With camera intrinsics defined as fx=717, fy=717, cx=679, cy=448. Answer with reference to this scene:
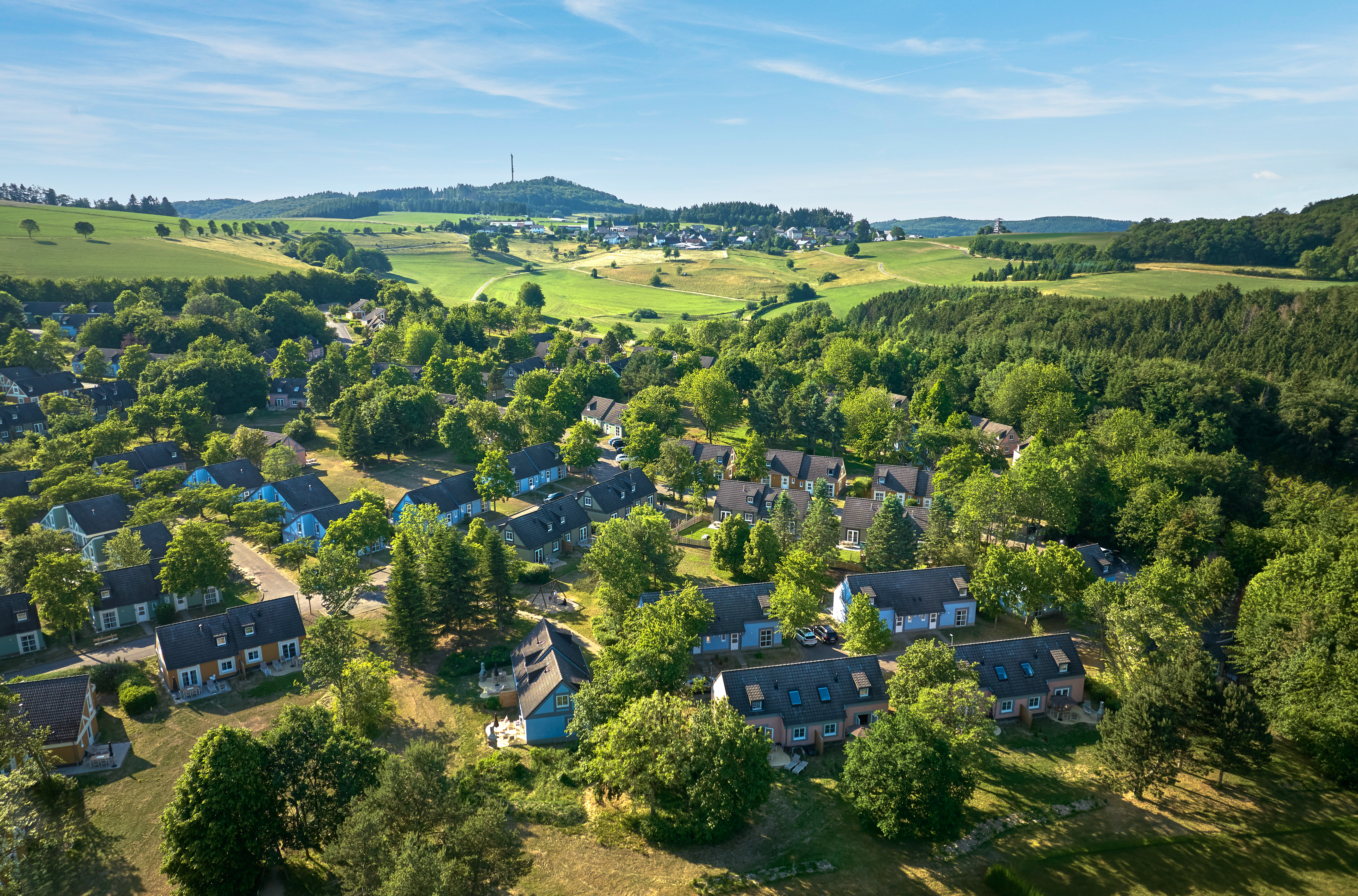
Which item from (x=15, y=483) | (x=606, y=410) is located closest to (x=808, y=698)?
(x=606, y=410)

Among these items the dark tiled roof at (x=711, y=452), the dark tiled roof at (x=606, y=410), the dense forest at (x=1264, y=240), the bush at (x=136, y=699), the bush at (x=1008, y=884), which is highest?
the dense forest at (x=1264, y=240)

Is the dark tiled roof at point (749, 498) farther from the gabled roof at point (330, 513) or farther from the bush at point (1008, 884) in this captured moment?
the bush at point (1008, 884)

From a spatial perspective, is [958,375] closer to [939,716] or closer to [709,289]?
[939,716]

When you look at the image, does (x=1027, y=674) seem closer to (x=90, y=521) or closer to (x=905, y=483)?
(x=905, y=483)

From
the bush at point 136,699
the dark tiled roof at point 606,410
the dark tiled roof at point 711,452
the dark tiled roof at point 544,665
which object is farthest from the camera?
the dark tiled roof at point 606,410

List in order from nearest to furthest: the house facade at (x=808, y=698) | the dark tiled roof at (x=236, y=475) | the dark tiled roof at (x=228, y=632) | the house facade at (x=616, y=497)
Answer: the house facade at (x=808, y=698) → the dark tiled roof at (x=228, y=632) → the dark tiled roof at (x=236, y=475) → the house facade at (x=616, y=497)

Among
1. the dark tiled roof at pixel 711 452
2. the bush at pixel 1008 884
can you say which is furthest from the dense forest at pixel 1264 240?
the bush at pixel 1008 884

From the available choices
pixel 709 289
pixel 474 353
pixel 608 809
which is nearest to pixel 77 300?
pixel 474 353
